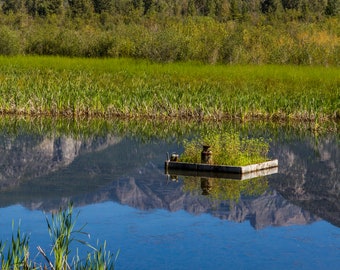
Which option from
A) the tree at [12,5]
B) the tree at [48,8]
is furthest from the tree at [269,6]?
the tree at [12,5]

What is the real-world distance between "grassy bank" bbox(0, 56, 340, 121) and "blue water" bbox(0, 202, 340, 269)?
60.5ft

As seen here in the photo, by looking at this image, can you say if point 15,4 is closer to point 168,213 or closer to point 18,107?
point 18,107

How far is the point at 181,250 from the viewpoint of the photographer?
56.5ft

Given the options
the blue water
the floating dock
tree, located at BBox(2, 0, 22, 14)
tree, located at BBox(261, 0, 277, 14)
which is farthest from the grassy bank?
tree, located at BBox(2, 0, 22, 14)

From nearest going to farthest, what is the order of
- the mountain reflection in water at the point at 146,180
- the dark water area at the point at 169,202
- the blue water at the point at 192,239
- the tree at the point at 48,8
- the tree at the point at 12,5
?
the blue water at the point at 192,239 < the dark water area at the point at 169,202 < the mountain reflection in water at the point at 146,180 < the tree at the point at 48,8 < the tree at the point at 12,5

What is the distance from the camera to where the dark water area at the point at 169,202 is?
56.3 ft

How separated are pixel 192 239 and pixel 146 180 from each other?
781cm

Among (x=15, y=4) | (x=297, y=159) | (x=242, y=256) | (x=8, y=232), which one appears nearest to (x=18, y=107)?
(x=297, y=159)

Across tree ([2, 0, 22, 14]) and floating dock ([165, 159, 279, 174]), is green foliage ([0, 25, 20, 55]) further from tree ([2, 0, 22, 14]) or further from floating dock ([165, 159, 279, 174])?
tree ([2, 0, 22, 14])

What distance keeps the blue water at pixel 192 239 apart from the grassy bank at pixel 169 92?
18.4 meters

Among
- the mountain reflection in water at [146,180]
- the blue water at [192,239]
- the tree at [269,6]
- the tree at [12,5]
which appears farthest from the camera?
the tree at [12,5]

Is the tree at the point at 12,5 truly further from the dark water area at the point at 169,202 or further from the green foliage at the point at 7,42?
the dark water area at the point at 169,202

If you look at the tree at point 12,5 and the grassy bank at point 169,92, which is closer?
the grassy bank at point 169,92

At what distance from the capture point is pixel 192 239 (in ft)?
59.8
